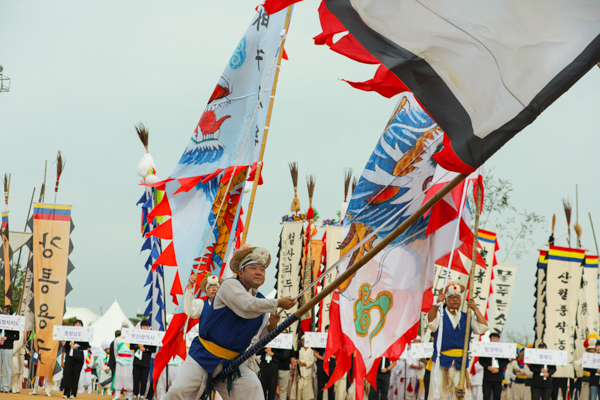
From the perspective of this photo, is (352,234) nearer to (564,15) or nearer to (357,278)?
(357,278)

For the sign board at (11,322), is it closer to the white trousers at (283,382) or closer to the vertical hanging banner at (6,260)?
the vertical hanging banner at (6,260)

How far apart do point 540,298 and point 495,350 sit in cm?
382

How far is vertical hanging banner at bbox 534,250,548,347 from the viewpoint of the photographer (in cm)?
1494

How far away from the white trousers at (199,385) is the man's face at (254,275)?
2.24 feet

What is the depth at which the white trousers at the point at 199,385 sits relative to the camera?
5.17 metres

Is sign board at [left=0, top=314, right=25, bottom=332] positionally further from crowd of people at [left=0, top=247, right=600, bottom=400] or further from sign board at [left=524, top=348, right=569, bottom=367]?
sign board at [left=524, top=348, right=569, bottom=367]

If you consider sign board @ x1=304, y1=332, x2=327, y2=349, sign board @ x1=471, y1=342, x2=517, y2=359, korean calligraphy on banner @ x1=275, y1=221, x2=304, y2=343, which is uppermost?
korean calligraphy on banner @ x1=275, y1=221, x2=304, y2=343

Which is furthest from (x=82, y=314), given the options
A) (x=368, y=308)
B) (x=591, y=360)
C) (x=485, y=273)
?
(x=368, y=308)

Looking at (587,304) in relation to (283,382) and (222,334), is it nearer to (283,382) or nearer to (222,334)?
(283,382)

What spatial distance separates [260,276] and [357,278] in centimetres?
245

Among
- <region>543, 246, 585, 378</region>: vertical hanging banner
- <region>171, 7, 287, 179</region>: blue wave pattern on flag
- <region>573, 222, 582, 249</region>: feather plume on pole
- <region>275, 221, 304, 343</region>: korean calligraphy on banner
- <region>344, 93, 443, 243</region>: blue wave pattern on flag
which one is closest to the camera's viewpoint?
<region>344, 93, 443, 243</region>: blue wave pattern on flag

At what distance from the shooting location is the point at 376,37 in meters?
3.66

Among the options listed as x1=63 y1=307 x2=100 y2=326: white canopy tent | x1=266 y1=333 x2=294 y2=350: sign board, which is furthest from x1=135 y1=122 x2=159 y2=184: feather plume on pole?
x1=63 y1=307 x2=100 y2=326: white canopy tent

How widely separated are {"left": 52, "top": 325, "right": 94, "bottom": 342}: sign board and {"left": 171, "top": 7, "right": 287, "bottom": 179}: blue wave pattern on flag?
638 centimetres
